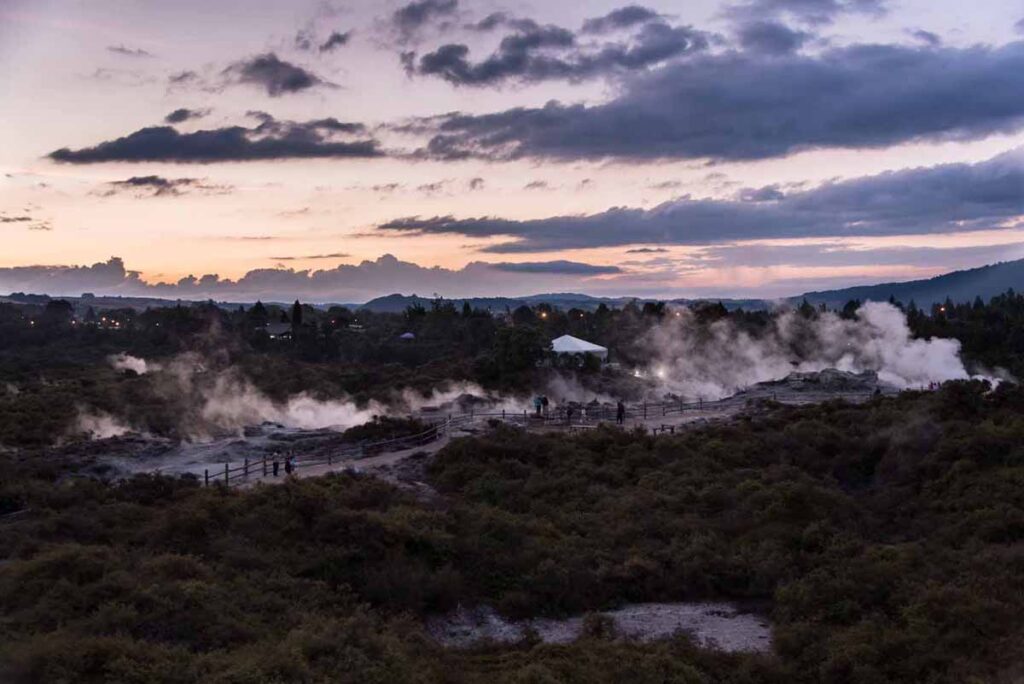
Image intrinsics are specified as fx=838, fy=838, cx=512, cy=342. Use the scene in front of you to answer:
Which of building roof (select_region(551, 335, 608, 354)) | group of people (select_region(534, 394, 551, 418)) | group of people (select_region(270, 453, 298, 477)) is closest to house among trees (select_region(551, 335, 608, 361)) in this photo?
building roof (select_region(551, 335, 608, 354))

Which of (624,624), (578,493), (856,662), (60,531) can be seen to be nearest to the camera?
(856,662)

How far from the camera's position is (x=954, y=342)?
207 ft

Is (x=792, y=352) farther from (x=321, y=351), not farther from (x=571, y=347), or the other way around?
(x=321, y=351)

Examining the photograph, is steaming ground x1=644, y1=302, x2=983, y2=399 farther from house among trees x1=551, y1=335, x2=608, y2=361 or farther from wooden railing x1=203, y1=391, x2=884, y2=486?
wooden railing x1=203, y1=391, x2=884, y2=486

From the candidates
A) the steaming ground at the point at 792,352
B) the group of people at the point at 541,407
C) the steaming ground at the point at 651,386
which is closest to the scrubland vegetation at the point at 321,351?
the steaming ground at the point at 651,386

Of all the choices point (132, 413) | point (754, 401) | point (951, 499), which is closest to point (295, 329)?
point (132, 413)

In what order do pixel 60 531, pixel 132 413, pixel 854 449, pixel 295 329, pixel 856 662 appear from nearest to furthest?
pixel 856 662
pixel 60 531
pixel 854 449
pixel 132 413
pixel 295 329

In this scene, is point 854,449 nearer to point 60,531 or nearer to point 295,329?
point 60,531

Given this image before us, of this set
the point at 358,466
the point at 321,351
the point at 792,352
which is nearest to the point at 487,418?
the point at 358,466

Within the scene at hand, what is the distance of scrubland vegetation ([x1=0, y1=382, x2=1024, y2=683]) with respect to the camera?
13266 mm

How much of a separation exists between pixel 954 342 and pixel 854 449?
41.4 meters

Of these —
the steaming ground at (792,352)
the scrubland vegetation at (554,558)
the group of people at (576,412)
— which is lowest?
the scrubland vegetation at (554,558)

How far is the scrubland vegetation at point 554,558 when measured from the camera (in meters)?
13.3

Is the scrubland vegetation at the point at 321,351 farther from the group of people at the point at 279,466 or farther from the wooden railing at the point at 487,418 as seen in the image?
the group of people at the point at 279,466
